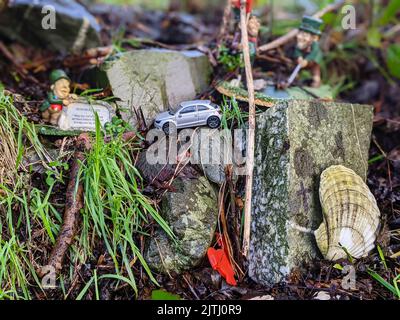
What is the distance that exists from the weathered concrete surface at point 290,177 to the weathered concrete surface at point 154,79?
97 cm

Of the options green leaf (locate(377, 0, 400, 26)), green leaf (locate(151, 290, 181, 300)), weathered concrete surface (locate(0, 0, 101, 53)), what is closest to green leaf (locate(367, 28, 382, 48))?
green leaf (locate(377, 0, 400, 26))

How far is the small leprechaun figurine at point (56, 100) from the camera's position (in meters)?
3.73

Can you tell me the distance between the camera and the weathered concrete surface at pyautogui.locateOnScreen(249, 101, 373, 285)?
3.27 meters

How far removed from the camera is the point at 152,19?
6.66 m

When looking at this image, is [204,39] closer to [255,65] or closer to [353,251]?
[255,65]

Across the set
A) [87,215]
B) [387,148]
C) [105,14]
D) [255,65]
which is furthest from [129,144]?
[105,14]

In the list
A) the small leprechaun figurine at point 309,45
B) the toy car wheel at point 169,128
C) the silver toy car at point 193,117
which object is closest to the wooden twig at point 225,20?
the small leprechaun figurine at point 309,45

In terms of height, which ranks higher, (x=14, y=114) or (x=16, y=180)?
(x=14, y=114)

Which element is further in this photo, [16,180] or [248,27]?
[248,27]

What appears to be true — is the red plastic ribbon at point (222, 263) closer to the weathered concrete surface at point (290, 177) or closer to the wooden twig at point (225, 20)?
the weathered concrete surface at point (290, 177)

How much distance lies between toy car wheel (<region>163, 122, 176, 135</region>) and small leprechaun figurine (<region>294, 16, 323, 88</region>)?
168 cm
